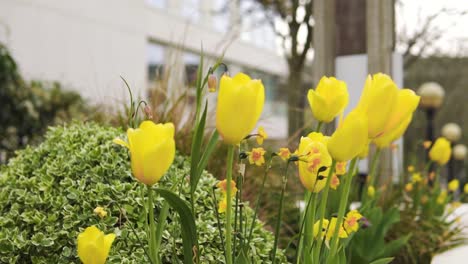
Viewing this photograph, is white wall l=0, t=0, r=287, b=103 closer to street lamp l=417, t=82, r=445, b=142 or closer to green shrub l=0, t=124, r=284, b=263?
street lamp l=417, t=82, r=445, b=142

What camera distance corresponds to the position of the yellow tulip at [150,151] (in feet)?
2.51

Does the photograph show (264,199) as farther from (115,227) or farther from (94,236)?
(94,236)

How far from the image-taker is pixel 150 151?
30.0 inches

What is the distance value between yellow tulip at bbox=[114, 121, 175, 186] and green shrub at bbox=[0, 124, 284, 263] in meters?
0.37

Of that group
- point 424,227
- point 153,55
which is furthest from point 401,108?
point 153,55

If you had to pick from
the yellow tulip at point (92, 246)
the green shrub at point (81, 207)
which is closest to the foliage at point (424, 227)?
the green shrub at point (81, 207)

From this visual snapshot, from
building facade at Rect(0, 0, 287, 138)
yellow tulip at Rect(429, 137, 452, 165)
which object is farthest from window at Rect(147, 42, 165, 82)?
yellow tulip at Rect(429, 137, 452, 165)

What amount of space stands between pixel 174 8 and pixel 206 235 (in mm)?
12787

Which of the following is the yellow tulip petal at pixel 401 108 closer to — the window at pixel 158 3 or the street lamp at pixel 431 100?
the street lamp at pixel 431 100

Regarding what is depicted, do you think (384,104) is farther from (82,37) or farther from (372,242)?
(82,37)

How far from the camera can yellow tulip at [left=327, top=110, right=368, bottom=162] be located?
784 mm

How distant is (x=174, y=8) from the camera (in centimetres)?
1355

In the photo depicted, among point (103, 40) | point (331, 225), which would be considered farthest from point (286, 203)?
point (103, 40)

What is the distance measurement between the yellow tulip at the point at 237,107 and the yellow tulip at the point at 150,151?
77 mm
